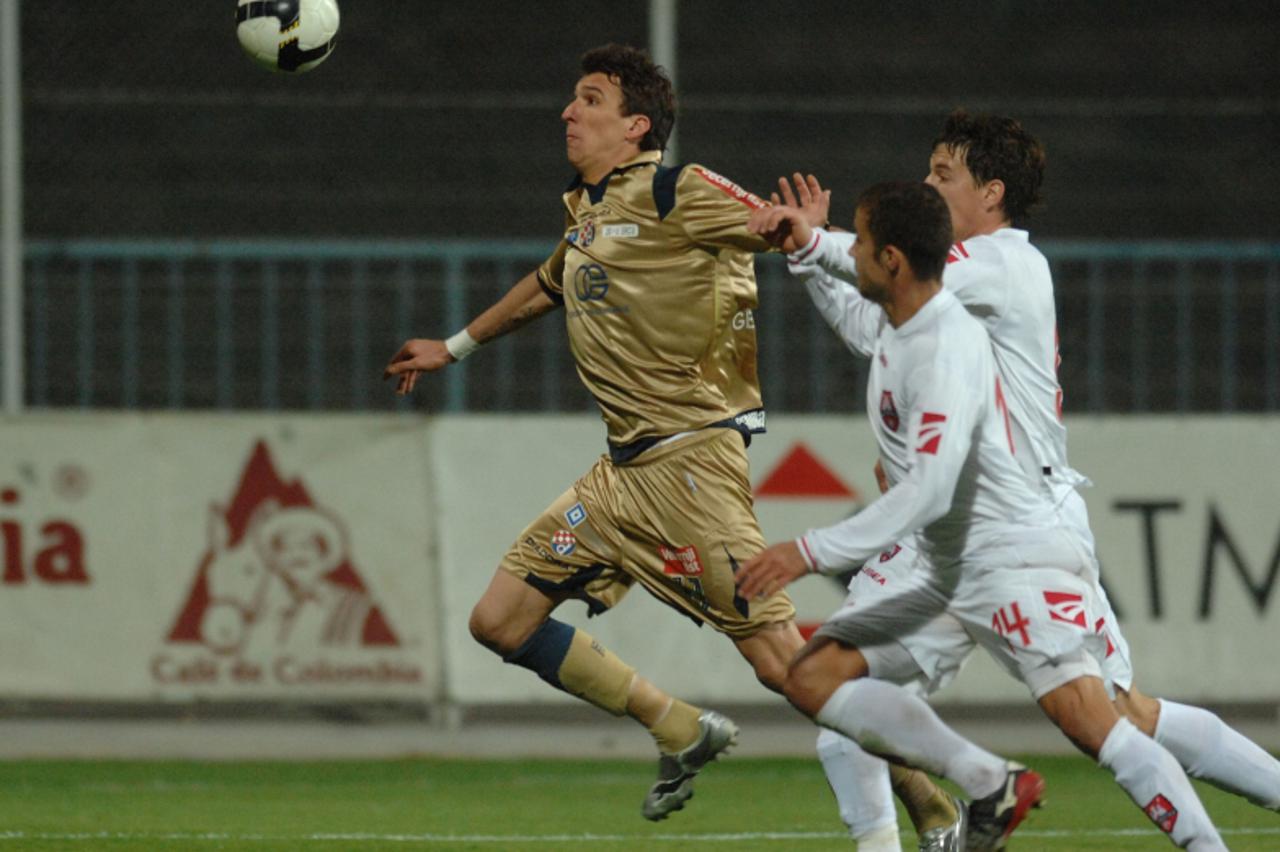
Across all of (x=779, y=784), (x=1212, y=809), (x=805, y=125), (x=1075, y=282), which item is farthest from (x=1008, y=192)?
(x=805, y=125)

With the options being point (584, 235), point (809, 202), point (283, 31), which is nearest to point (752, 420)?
point (584, 235)

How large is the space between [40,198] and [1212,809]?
7.30 metres

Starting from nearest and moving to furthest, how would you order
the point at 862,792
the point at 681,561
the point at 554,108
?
1. the point at 862,792
2. the point at 681,561
3. the point at 554,108

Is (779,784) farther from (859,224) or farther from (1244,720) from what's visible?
(859,224)

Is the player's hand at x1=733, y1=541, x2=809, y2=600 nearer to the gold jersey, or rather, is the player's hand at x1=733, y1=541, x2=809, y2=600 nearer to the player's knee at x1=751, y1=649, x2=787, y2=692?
the player's knee at x1=751, y1=649, x2=787, y2=692

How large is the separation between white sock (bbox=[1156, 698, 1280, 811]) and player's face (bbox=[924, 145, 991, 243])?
1.37 m

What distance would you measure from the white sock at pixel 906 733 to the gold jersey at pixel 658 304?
4.42 ft

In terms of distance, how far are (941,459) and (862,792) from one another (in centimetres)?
109

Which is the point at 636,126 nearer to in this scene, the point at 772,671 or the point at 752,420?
the point at 752,420

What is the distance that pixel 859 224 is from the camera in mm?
5195

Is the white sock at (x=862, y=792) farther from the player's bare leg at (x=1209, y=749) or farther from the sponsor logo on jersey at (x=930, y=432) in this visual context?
the sponsor logo on jersey at (x=930, y=432)

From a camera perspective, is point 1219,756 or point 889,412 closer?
point 889,412

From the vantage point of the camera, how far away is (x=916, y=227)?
5.09 metres

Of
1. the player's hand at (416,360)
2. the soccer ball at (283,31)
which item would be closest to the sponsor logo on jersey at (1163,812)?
the player's hand at (416,360)
